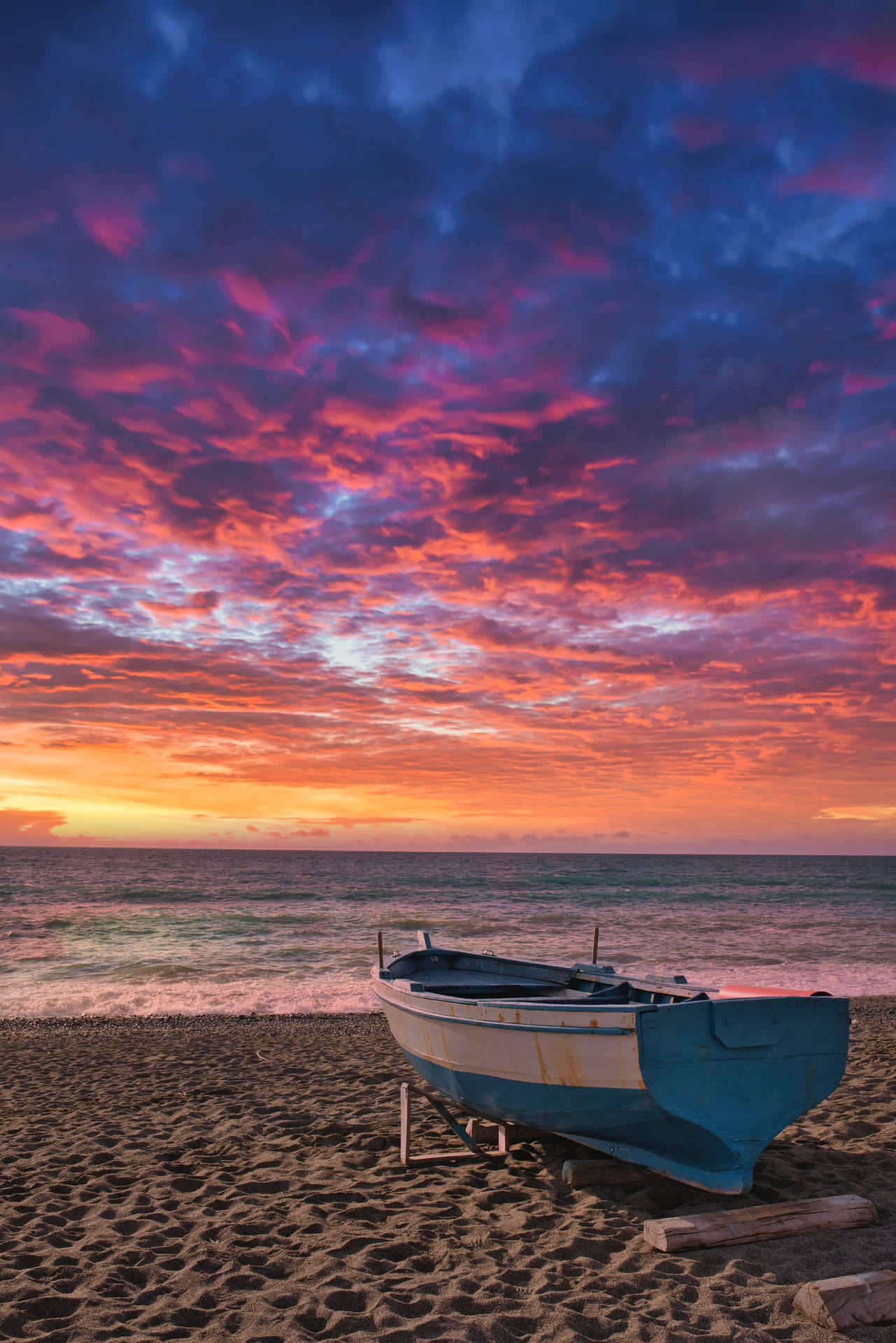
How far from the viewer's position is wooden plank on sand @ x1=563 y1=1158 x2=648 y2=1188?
655cm

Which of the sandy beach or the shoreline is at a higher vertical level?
the sandy beach

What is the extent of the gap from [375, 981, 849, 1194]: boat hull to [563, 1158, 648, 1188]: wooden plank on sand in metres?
0.40

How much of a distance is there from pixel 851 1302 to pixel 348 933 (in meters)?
27.6

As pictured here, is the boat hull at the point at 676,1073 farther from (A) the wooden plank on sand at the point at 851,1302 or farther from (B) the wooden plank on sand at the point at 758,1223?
(A) the wooden plank on sand at the point at 851,1302

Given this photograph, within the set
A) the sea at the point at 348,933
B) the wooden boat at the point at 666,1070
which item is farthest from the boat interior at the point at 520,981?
the wooden boat at the point at 666,1070

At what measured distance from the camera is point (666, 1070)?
5.68 meters

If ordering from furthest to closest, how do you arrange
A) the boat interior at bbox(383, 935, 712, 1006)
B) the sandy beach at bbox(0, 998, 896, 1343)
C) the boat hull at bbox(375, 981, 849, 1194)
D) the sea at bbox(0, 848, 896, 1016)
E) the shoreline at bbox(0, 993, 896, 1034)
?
1. the sea at bbox(0, 848, 896, 1016)
2. the shoreline at bbox(0, 993, 896, 1034)
3. the boat interior at bbox(383, 935, 712, 1006)
4. the boat hull at bbox(375, 981, 849, 1194)
5. the sandy beach at bbox(0, 998, 896, 1343)

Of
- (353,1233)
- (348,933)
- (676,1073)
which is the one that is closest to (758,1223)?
(676,1073)

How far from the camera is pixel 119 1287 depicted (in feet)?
16.9

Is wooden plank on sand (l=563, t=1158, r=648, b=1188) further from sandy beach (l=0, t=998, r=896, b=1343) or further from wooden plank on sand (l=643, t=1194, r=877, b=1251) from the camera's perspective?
wooden plank on sand (l=643, t=1194, r=877, b=1251)

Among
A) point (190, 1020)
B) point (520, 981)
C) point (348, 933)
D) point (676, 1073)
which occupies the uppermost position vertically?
point (676, 1073)

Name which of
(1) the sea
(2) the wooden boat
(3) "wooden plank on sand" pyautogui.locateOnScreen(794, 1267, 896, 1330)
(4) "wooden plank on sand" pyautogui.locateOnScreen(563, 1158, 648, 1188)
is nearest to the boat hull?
(2) the wooden boat

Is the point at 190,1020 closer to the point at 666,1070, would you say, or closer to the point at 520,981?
the point at 520,981

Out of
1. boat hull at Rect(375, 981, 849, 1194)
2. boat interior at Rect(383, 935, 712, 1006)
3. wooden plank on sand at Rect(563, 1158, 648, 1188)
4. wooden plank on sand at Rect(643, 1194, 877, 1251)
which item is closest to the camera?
wooden plank on sand at Rect(643, 1194, 877, 1251)
